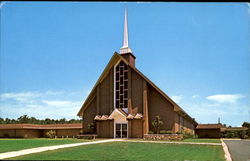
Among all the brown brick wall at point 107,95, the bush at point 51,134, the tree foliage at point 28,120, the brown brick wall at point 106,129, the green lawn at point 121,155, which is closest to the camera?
the green lawn at point 121,155

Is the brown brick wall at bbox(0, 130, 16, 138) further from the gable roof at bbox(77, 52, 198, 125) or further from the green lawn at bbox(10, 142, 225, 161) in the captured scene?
the green lawn at bbox(10, 142, 225, 161)

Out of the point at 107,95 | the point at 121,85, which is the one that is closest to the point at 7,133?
the point at 107,95

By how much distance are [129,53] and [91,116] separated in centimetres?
847

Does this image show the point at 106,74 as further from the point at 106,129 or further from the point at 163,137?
the point at 163,137

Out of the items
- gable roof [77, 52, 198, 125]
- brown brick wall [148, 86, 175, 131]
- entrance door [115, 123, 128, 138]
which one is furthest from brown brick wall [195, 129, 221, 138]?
entrance door [115, 123, 128, 138]

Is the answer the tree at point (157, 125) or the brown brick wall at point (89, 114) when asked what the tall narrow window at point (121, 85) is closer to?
the tree at point (157, 125)

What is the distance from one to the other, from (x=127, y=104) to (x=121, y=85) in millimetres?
2162

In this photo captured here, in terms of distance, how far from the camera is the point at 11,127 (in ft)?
112

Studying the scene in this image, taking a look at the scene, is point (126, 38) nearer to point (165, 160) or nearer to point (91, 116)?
point (91, 116)

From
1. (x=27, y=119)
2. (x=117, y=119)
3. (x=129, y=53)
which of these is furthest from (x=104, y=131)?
(x=27, y=119)

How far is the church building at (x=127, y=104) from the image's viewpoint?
25.9 meters

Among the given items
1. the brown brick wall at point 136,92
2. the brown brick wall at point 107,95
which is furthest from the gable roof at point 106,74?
the brown brick wall at point 136,92

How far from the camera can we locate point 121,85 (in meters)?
27.9

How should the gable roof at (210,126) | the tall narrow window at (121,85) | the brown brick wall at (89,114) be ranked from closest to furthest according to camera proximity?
the tall narrow window at (121,85)
the brown brick wall at (89,114)
the gable roof at (210,126)
